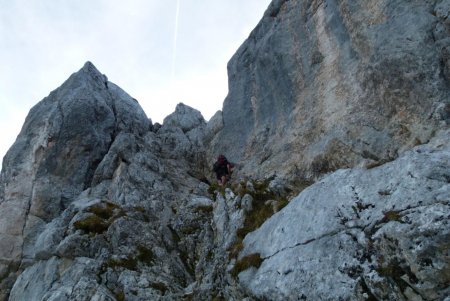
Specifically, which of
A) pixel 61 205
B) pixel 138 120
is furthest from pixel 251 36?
pixel 61 205

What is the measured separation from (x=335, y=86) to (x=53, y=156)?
30.7 m

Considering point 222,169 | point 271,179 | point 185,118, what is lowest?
point 271,179

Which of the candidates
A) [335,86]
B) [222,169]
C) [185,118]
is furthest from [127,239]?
[185,118]

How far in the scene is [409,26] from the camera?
25.6 meters

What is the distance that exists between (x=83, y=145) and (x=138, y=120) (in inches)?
385

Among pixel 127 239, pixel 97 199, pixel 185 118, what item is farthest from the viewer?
pixel 185 118

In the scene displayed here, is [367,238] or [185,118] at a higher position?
[185,118]

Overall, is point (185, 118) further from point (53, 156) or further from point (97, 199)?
point (97, 199)

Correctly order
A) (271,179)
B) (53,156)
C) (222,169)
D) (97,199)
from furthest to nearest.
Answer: (53,156) → (222,169) → (97,199) → (271,179)

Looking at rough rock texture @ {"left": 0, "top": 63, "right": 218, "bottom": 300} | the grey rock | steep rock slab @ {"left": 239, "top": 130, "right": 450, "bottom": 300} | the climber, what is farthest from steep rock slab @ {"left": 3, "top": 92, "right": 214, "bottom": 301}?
the grey rock

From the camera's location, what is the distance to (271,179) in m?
30.6

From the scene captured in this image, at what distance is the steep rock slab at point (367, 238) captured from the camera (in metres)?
13.5

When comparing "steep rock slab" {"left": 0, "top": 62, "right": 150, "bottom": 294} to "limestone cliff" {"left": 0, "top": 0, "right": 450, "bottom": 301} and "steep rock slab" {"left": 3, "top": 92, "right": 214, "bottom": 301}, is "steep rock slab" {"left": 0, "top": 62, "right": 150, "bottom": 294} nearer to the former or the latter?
"limestone cliff" {"left": 0, "top": 0, "right": 450, "bottom": 301}

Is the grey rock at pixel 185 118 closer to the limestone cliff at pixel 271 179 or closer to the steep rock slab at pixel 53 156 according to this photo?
the limestone cliff at pixel 271 179
